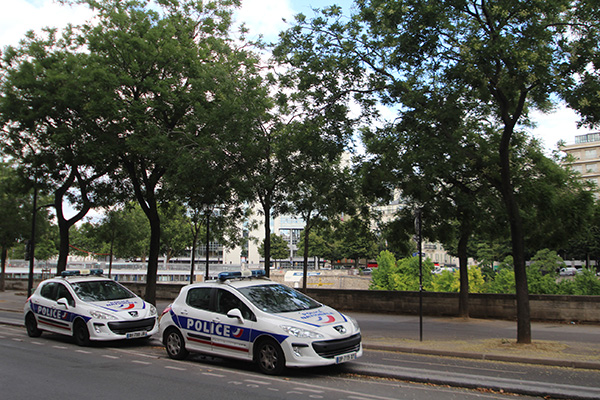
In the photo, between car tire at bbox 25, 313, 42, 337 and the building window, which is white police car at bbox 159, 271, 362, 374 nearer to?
car tire at bbox 25, 313, 42, 337

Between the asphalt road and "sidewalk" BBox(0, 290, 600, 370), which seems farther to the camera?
"sidewalk" BBox(0, 290, 600, 370)

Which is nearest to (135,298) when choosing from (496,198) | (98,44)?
(98,44)

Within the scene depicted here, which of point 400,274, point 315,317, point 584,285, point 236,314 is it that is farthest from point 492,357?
point 400,274

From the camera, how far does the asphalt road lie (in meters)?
7.11

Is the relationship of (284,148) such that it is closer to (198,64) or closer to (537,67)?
(198,64)

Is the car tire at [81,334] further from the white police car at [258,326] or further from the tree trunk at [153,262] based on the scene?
the tree trunk at [153,262]

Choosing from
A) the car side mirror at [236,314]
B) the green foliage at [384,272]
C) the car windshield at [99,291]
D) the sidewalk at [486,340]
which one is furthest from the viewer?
the green foliage at [384,272]

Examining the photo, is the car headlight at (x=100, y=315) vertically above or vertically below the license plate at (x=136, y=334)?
above

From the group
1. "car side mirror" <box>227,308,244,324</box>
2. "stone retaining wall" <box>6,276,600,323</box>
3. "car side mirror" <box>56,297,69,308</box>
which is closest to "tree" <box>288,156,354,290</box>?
Answer: "stone retaining wall" <box>6,276,600,323</box>

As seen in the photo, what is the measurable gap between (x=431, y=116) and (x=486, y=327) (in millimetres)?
8464

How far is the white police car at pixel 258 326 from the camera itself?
26.5ft

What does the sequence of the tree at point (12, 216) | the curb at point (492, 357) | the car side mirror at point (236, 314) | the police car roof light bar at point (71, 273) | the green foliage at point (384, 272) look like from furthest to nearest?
1. the tree at point (12, 216)
2. the green foliage at point (384, 272)
3. the police car roof light bar at point (71, 273)
4. the curb at point (492, 357)
5. the car side mirror at point (236, 314)

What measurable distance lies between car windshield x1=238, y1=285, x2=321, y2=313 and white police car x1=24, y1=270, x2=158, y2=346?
414 centimetres

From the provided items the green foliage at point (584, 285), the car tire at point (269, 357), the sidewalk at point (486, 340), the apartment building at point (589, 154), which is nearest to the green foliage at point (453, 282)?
the green foliage at point (584, 285)
